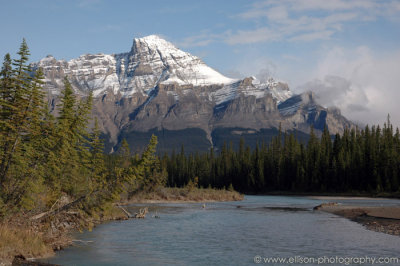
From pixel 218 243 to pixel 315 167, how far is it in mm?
104338

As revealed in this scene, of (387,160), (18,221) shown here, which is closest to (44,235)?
(18,221)

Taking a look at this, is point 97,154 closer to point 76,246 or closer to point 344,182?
point 76,246

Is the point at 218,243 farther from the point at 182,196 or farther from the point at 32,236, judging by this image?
the point at 182,196

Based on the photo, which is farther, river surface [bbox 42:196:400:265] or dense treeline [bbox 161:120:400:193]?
dense treeline [bbox 161:120:400:193]

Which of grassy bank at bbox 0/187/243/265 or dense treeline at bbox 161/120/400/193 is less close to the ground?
dense treeline at bbox 161/120/400/193

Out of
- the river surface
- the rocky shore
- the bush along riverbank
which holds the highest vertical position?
the bush along riverbank

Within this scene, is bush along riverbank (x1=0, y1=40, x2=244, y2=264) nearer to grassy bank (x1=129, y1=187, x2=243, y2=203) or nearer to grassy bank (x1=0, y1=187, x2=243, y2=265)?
grassy bank (x1=0, y1=187, x2=243, y2=265)

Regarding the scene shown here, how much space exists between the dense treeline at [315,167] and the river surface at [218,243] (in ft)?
252

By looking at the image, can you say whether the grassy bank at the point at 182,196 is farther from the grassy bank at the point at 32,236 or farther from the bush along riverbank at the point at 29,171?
the bush along riverbank at the point at 29,171

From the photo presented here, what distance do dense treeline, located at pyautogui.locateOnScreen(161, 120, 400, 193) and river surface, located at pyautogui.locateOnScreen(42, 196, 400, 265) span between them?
252 feet

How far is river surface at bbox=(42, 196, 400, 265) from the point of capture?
26.3 meters

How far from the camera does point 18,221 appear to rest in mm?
25938

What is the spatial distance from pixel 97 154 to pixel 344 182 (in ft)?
258

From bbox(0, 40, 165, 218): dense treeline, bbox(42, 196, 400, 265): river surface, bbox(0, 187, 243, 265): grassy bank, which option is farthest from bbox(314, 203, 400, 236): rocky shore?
bbox(0, 187, 243, 265): grassy bank
